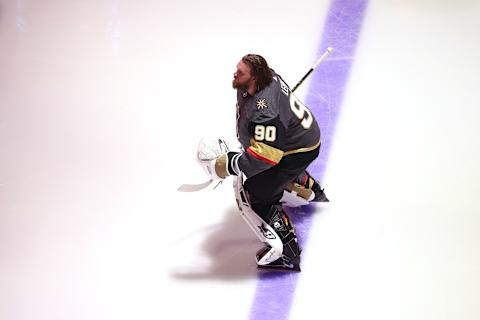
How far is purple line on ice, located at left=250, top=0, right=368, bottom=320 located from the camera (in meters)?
2.90

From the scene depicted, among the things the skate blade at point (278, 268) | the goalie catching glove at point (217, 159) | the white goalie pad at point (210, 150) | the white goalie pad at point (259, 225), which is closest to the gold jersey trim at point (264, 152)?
the goalie catching glove at point (217, 159)

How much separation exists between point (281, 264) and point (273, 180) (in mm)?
472

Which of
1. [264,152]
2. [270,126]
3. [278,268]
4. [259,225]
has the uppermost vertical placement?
[270,126]

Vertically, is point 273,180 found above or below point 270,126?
below

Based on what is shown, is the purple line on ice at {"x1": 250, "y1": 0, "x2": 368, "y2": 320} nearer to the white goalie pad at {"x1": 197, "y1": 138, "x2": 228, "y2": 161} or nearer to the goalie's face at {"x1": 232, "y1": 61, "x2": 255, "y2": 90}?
the white goalie pad at {"x1": 197, "y1": 138, "x2": 228, "y2": 161}

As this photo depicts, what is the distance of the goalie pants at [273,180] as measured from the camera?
268 cm

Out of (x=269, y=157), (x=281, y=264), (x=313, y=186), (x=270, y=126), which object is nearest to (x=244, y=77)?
(x=270, y=126)

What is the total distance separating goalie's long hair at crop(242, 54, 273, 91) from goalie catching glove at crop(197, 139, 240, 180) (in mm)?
325

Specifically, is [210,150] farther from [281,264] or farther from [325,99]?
[325,99]

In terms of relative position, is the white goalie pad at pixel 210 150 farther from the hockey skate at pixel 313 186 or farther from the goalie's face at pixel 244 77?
the hockey skate at pixel 313 186

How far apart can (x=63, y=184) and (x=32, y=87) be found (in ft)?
2.85

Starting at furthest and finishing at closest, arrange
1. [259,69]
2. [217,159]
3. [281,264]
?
[281,264], [217,159], [259,69]

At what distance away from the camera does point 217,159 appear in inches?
103

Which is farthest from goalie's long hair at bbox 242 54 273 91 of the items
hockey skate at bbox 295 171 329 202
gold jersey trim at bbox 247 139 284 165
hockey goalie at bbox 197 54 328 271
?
hockey skate at bbox 295 171 329 202
